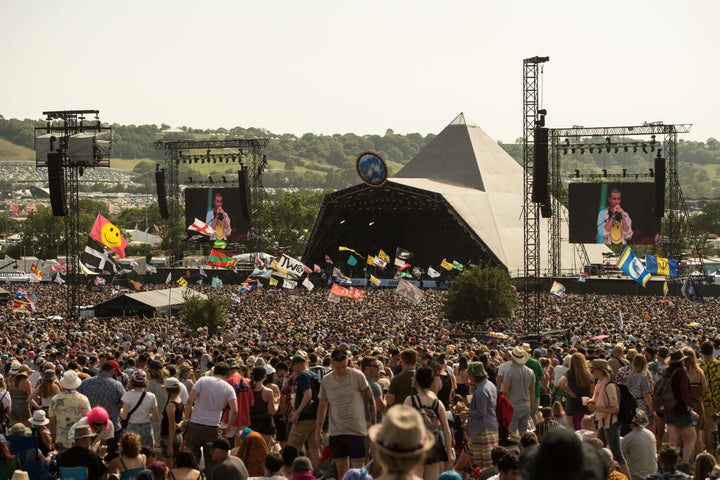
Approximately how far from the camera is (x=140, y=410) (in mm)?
10305

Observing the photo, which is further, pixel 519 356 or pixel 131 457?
pixel 519 356

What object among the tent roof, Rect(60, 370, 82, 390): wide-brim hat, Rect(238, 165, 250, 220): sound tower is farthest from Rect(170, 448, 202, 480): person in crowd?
Rect(238, 165, 250, 220): sound tower

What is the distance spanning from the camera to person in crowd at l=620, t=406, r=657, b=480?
942cm

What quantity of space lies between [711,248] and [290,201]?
45193 mm

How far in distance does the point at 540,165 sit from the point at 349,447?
1057 inches

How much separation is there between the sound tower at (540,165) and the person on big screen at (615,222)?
2192cm

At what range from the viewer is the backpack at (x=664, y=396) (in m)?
10.8

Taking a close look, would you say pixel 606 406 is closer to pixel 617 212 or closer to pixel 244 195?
pixel 617 212

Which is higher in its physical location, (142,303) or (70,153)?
(70,153)

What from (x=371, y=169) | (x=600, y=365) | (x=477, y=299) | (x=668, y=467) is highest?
(x=371, y=169)

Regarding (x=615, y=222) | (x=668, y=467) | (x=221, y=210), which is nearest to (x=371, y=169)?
(x=221, y=210)

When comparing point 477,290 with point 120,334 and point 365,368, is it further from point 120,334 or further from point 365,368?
point 365,368

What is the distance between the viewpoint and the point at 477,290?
41.2 meters

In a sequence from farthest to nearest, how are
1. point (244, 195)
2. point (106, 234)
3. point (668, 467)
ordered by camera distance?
1. point (244, 195)
2. point (106, 234)
3. point (668, 467)
